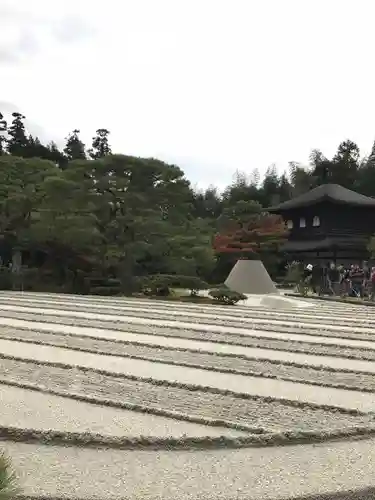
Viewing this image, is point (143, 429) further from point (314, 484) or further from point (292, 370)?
point (292, 370)

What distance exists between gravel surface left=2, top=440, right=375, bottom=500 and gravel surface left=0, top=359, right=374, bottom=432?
1.95 ft

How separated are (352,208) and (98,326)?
70.9 feet

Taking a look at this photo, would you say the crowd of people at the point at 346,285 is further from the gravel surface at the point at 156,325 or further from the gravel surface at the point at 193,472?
the gravel surface at the point at 193,472

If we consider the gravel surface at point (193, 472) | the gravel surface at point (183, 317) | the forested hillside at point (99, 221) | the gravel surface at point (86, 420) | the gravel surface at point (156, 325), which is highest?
the forested hillside at point (99, 221)

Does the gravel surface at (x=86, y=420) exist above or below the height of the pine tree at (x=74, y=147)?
below

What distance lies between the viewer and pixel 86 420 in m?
4.06

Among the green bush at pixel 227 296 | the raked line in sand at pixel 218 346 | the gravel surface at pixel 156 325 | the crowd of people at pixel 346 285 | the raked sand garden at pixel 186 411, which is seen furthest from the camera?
the crowd of people at pixel 346 285

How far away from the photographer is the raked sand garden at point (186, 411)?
2980 millimetres

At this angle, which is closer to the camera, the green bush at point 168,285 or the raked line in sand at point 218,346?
the raked line in sand at point 218,346

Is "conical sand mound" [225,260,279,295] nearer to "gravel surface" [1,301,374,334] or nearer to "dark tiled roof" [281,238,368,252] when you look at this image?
"gravel surface" [1,301,374,334]

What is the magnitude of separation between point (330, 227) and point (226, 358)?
22703mm

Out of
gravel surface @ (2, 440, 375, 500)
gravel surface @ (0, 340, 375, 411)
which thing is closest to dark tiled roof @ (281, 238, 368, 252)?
gravel surface @ (0, 340, 375, 411)

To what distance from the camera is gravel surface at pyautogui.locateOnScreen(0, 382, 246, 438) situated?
382 centimetres

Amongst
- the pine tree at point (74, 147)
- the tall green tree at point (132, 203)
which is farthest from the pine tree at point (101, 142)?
the tall green tree at point (132, 203)
